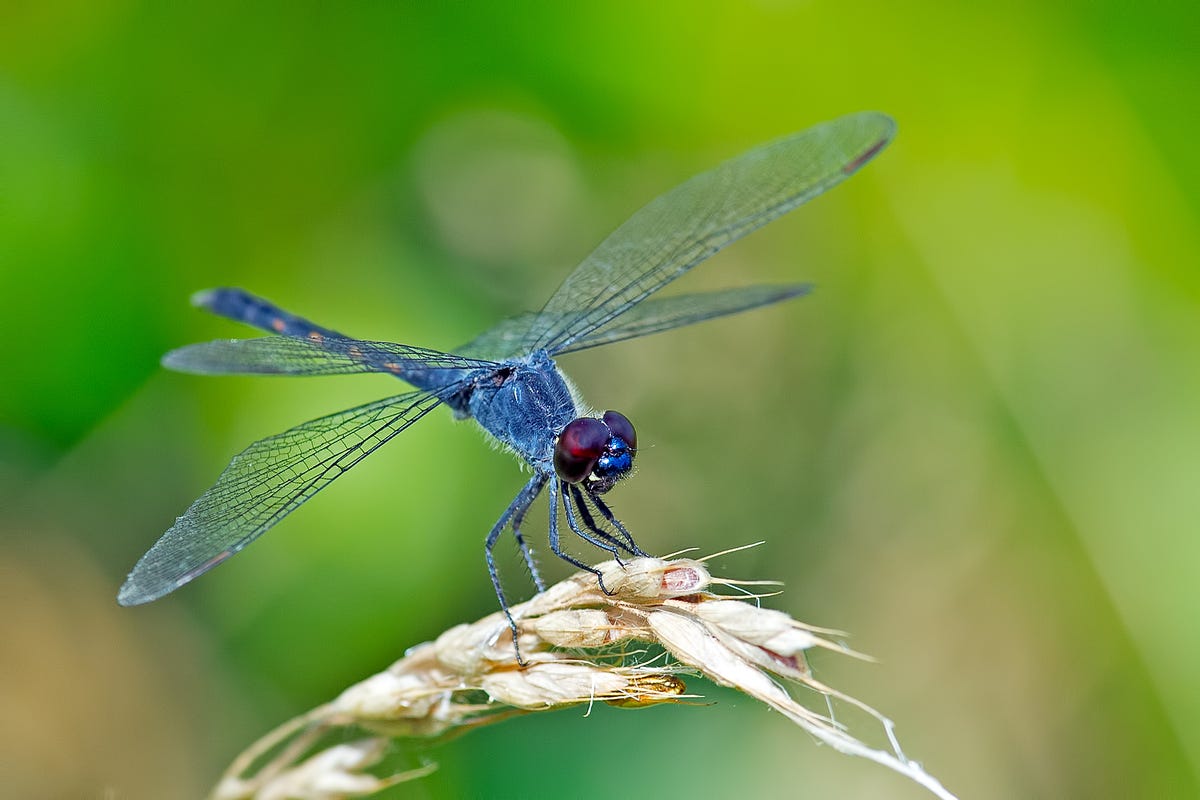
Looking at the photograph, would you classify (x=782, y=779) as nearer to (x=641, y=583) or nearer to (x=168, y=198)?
(x=641, y=583)

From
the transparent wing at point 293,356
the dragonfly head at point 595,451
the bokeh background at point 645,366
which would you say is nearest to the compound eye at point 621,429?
the dragonfly head at point 595,451

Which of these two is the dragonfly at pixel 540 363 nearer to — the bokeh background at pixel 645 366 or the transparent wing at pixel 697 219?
the transparent wing at pixel 697 219

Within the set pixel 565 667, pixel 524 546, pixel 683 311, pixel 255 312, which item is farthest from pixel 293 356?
pixel 565 667

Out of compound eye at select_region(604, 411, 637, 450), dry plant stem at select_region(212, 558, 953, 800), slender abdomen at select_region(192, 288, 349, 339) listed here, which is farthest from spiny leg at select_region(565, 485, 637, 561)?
slender abdomen at select_region(192, 288, 349, 339)

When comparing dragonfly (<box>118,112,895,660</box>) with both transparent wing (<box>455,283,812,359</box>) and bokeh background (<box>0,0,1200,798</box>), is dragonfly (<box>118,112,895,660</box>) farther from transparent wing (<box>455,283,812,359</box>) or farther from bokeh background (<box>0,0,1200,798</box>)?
bokeh background (<box>0,0,1200,798</box>)

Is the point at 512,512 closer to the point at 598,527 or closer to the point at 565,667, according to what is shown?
the point at 598,527

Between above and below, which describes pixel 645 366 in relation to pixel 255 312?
below
